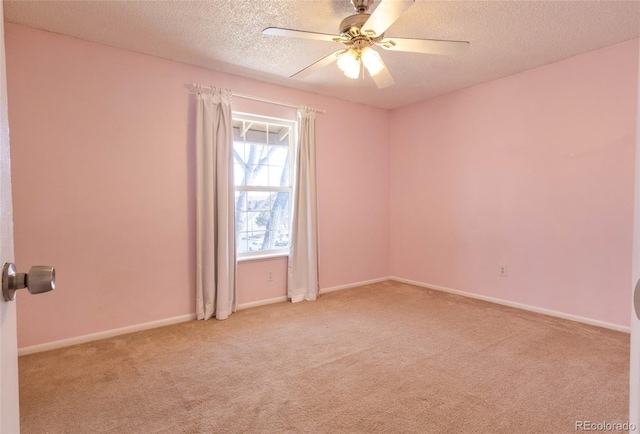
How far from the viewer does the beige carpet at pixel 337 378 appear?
5.82 ft

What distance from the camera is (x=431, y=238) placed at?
4.46 metres

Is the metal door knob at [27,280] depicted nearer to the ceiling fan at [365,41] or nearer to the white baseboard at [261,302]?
the ceiling fan at [365,41]

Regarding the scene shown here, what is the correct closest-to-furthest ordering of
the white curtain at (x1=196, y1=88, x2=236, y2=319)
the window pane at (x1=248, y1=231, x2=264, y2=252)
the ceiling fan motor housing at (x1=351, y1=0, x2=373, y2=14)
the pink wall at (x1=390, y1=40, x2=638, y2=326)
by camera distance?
1. the ceiling fan motor housing at (x1=351, y1=0, x2=373, y2=14)
2. the pink wall at (x1=390, y1=40, x2=638, y2=326)
3. the white curtain at (x1=196, y1=88, x2=236, y2=319)
4. the window pane at (x1=248, y1=231, x2=264, y2=252)

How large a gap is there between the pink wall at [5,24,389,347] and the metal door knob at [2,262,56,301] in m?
2.50

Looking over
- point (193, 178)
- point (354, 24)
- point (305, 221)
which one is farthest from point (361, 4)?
point (305, 221)

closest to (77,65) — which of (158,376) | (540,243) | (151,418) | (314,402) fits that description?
(158,376)

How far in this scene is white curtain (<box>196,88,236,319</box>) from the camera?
3277 mm

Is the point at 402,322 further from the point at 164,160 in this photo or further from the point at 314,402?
the point at 164,160

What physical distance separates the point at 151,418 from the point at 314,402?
34.1 inches

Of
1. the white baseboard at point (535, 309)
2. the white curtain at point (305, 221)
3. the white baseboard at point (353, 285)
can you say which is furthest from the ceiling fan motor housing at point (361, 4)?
the white baseboard at point (535, 309)

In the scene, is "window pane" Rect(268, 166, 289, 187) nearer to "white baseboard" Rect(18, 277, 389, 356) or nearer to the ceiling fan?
"white baseboard" Rect(18, 277, 389, 356)

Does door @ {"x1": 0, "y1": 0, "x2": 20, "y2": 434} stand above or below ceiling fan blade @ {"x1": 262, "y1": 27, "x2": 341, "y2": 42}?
below

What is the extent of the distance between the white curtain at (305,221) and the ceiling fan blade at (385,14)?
6.75 feet

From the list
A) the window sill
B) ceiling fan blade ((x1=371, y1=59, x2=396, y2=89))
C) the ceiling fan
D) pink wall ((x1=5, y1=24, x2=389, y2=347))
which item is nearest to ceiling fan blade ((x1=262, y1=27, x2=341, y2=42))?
the ceiling fan
